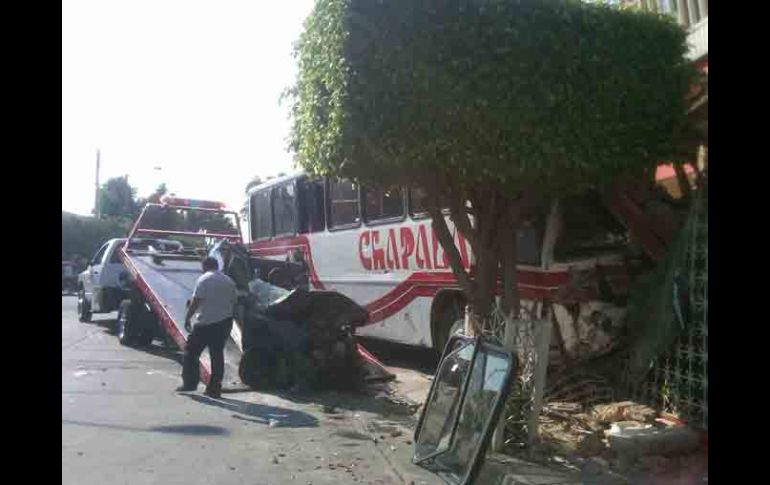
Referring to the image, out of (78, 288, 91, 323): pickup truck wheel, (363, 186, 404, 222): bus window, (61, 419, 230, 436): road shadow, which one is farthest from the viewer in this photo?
(78, 288, 91, 323): pickup truck wheel

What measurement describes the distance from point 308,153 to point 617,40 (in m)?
2.73

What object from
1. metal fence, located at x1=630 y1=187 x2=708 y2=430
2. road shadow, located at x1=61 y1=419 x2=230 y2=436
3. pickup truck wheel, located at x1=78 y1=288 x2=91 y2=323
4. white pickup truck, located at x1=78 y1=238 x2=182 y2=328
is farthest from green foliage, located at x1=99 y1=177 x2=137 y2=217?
metal fence, located at x1=630 y1=187 x2=708 y2=430

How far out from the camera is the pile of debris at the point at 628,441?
216 inches

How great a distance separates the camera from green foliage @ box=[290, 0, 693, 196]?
5750 mm

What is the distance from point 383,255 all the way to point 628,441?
5.91 meters

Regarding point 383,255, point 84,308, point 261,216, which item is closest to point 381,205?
point 383,255

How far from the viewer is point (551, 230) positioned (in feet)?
25.7

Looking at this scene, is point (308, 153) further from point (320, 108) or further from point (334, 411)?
point (334, 411)

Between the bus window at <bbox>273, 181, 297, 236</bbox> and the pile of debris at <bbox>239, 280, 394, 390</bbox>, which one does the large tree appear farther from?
the bus window at <bbox>273, 181, 297, 236</bbox>

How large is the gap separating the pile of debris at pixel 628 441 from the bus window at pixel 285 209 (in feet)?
26.5

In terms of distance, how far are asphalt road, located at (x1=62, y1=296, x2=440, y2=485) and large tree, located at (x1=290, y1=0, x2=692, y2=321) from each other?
2.37 metres

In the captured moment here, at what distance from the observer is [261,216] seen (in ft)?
51.1
